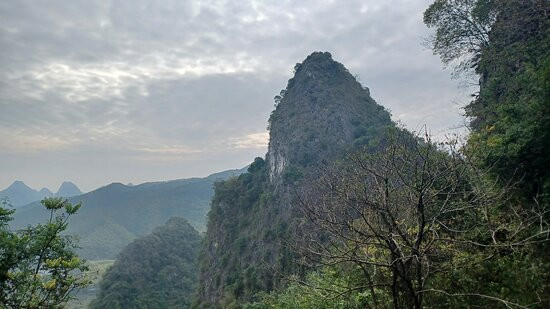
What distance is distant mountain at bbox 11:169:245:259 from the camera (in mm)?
135625

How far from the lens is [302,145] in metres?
42.0

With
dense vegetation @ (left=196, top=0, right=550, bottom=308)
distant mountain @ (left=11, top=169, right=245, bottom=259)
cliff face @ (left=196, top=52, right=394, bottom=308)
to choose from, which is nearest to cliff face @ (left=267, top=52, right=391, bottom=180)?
cliff face @ (left=196, top=52, right=394, bottom=308)

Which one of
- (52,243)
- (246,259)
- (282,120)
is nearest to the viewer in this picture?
(52,243)

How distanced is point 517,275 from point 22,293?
737cm

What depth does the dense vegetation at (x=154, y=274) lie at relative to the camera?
49281 millimetres

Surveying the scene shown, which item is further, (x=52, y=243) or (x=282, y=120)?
(x=282, y=120)

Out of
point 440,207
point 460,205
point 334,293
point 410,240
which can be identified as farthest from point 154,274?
point 410,240

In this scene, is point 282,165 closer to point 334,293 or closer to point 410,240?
point 334,293

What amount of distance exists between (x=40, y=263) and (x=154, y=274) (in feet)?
182

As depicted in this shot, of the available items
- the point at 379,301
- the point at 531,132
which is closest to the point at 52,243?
the point at 379,301

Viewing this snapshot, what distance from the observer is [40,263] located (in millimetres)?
6797

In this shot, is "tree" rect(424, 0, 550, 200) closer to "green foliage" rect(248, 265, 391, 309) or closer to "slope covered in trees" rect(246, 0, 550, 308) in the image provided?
"slope covered in trees" rect(246, 0, 550, 308)

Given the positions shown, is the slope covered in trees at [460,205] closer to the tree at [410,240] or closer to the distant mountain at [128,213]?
the tree at [410,240]

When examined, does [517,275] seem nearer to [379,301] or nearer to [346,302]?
[379,301]
